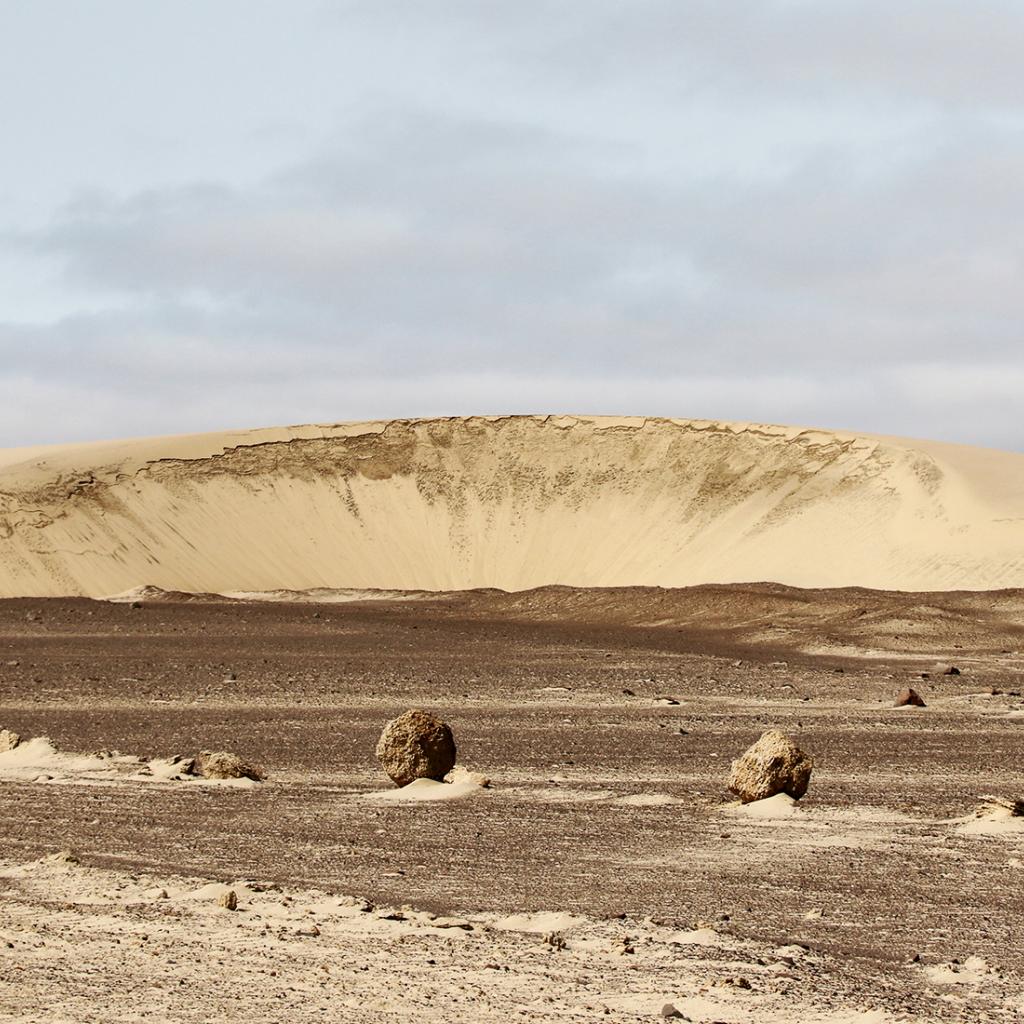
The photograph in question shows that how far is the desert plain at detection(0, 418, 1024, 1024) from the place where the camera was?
677 centimetres

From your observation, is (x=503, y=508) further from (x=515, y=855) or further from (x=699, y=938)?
(x=699, y=938)

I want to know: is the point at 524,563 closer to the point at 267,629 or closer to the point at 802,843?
the point at 267,629

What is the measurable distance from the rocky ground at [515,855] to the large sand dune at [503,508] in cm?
2746

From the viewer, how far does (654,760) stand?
14.8 meters

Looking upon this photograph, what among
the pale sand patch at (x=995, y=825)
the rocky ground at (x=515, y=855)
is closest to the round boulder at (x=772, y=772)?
the rocky ground at (x=515, y=855)

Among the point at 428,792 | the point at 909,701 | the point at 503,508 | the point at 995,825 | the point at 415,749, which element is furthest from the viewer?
the point at 503,508

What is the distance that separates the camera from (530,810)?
38.1 feet

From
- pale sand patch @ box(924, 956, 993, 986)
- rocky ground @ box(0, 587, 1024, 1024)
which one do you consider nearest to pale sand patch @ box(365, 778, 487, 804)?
rocky ground @ box(0, 587, 1024, 1024)

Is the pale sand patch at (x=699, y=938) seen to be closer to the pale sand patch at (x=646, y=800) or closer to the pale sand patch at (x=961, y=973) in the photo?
the pale sand patch at (x=961, y=973)

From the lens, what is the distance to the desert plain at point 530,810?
22.2ft

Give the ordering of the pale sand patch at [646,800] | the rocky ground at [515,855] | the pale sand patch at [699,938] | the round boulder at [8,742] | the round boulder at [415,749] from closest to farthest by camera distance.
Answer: the rocky ground at [515,855] → the pale sand patch at [699,938] → the pale sand patch at [646,800] → the round boulder at [415,749] → the round boulder at [8,742]

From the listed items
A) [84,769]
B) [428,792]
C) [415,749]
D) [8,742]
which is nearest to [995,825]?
[428,792]

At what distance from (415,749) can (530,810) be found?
1.41m

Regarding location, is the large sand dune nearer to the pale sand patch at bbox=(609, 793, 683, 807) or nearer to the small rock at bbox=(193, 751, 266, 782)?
the pale sand patch at bbox=(609, 793, 683, 807)
